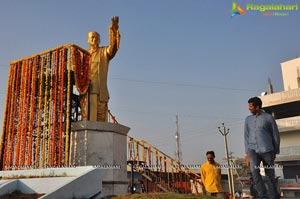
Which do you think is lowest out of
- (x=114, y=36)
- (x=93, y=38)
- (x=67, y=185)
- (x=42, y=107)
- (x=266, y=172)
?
(x=67, y=185)

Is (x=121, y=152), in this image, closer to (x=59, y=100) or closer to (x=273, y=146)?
(x=59, y=100)

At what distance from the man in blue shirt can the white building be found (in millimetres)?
25992

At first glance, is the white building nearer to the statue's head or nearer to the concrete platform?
the statue's head

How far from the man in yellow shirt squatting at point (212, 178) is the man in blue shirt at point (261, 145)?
5.41 feet

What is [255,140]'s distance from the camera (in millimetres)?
4262

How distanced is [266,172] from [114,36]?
8.82 metres

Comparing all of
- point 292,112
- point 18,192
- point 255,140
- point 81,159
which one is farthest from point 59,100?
point 292,112

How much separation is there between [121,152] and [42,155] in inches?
113

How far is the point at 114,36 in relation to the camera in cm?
1158

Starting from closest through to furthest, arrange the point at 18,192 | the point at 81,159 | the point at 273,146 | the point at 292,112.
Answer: the point at 273,146 → the point at 18,192 → the point at 81,159 → the point at 292,112

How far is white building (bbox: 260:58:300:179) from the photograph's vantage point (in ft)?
91.7

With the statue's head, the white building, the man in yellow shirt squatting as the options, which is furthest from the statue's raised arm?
the white building

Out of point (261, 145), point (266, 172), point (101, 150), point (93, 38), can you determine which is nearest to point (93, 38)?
point (93, 38)

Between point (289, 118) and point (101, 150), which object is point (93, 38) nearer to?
point (101, 150)
